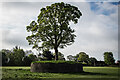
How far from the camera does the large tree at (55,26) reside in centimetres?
1677

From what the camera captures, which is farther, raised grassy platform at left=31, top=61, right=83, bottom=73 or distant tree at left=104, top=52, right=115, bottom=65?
Result: distant tree at left=104, top=52, right=115, bottom=65

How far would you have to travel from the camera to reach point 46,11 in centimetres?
1692

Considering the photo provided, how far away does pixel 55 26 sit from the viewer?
16844 millimetres

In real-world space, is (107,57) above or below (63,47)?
below

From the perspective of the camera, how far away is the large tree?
16.8 metres

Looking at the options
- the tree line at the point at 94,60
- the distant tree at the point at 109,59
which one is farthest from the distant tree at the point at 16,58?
the distant tree at the point at 109,59

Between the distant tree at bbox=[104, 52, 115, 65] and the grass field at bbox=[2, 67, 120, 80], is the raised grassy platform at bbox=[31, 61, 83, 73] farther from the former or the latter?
the distant tree at bbox=[104, 52, 115, 65]

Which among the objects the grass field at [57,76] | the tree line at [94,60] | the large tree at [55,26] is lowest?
the tree line at [94,60]

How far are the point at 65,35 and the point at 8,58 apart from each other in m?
32.7

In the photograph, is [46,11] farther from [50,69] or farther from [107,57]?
[107,57]

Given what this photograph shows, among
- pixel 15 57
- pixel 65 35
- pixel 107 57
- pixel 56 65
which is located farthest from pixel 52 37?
pixel 107 57

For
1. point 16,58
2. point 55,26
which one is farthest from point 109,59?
point 55,26

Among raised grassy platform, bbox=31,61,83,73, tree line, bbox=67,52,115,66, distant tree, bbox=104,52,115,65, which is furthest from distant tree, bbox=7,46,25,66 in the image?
distant tree, bbox=104,52,115,65

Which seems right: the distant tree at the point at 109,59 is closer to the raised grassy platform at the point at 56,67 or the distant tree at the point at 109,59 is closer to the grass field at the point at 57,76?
the raised grassy platform at the point at 56,67
